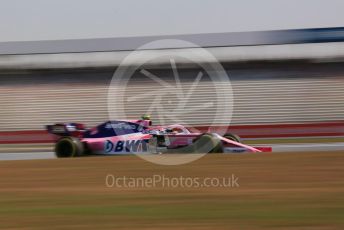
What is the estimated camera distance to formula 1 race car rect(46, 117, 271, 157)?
12.9 metres

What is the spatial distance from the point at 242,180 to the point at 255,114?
1822 cm

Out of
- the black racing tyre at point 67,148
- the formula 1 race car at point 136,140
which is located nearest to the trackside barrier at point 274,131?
the formula 1 race car at point 136,140

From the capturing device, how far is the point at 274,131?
24812mm

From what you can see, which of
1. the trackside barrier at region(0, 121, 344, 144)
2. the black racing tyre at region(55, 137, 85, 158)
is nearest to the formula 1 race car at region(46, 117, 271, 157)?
the black racing tyre at region(55, 137, 85, 158)

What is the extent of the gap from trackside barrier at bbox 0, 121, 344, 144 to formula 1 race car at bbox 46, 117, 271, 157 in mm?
10209

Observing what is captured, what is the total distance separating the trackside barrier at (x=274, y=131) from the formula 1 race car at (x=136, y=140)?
33.5 ft

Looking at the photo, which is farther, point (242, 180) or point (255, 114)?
point (255, 114)

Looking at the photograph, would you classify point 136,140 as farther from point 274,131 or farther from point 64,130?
point 274,131

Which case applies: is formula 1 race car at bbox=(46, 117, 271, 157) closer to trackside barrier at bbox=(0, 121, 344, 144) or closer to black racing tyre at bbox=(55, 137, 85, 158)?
black racing tyre at bbox=(55, 137, 85, 158)

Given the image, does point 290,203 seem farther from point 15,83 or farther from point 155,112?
point 15,83

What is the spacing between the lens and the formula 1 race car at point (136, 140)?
1292 centimetres

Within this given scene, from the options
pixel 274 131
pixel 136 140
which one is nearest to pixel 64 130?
pixel 136 140

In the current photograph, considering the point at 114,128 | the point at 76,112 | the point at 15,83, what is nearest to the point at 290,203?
the point at 114,128

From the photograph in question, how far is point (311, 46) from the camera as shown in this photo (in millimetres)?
26938
